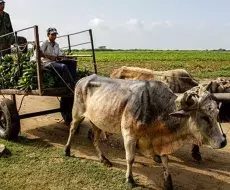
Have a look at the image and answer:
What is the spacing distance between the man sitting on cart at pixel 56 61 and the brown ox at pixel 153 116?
1052 mm

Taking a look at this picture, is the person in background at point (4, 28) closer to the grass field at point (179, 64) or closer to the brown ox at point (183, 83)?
the brown ox at point (183, 83)

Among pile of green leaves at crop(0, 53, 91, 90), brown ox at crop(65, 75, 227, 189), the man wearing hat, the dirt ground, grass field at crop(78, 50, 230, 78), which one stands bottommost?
the dirt ground

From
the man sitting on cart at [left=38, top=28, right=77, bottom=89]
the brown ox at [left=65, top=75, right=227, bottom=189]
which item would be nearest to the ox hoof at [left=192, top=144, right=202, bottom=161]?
the brown ox at [left=65, top=75, right=227, bottom=189]

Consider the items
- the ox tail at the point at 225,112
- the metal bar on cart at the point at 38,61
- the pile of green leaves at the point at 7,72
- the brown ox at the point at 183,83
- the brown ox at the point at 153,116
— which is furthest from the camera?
the pile of green leaves at the point at 7,72

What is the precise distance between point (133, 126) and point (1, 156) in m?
2.87

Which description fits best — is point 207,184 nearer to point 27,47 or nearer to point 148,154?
point 148,154

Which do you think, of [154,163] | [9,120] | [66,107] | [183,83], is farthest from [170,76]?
[9,120]

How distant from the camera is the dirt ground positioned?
6.29 m

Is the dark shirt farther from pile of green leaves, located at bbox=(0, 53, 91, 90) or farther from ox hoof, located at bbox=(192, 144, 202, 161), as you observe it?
ox hoof, located at bbox=(192, 144, 202, 161)

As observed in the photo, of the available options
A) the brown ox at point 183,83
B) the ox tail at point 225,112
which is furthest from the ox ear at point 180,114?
the ox tail at point 225,112

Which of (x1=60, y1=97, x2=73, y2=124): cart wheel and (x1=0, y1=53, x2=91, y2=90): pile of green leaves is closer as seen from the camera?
(x1=0, y1=53, x2=91, y2=90): pile of green leaves

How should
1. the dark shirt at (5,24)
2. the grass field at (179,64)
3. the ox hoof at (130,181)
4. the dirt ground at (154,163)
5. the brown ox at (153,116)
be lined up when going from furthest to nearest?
the grass field at (179,64) → the dark shirt at (5,24) → the dirt ground at (154,163) → the ox hoof at (130,181) → the brown ox at (153,116)

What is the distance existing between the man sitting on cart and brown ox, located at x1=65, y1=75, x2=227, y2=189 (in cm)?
105

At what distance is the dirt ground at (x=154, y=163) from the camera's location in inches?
248
